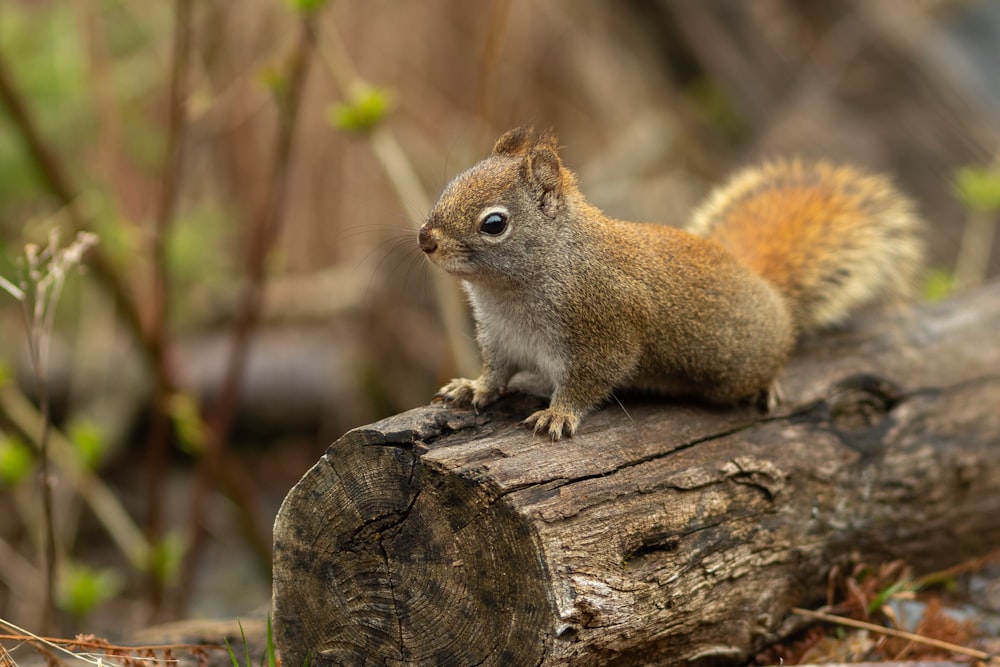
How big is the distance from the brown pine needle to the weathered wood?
7 centimetres

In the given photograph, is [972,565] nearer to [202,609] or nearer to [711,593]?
[711,593]

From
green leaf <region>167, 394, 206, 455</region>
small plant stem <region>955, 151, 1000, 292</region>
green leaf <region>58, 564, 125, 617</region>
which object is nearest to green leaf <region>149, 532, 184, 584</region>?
green leaf <region>58, 564, 125, 617</region>

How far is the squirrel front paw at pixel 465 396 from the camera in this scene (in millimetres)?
2875

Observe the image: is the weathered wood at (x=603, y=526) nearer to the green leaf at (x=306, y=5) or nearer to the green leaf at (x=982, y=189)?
the green leaf at (x=306, y=5)

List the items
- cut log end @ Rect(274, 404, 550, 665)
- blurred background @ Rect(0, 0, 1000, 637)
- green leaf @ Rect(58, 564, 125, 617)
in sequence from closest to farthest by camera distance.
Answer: cut log end @ Rect(274, 404, 550, 665)
green leaf @ Rect(58, 564, 125, 617)
blurred background @ Rect(0, 0, 1000, 637)

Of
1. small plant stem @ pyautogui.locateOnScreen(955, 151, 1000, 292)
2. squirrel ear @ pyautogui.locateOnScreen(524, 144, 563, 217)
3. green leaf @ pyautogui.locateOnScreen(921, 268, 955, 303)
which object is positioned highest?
small plant stem @ pyautogui.locateOnScreen(955, 151, 1000, 292)

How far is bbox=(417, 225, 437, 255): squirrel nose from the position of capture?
276 centimetres

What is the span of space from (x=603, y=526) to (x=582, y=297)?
755 millimetres

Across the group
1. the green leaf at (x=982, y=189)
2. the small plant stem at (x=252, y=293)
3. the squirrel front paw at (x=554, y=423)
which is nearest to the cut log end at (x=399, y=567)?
the squirrel front paw at (x=554, y=423)

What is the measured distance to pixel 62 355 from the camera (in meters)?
6.90

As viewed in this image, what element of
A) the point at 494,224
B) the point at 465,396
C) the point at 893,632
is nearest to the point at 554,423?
the point at 465,396

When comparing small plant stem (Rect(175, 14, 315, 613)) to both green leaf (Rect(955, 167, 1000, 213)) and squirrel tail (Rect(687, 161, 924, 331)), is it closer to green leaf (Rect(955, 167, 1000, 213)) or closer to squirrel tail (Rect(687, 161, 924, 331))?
squirrel tail (Rect(687, 161, 924, 331))

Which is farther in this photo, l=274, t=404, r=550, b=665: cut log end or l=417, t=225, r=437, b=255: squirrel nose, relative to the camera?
l=417, t=225, r=437, b=255: squirrel nose

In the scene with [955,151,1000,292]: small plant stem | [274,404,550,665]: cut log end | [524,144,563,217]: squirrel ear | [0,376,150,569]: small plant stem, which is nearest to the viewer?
[274,404,550,665]: cut log end
